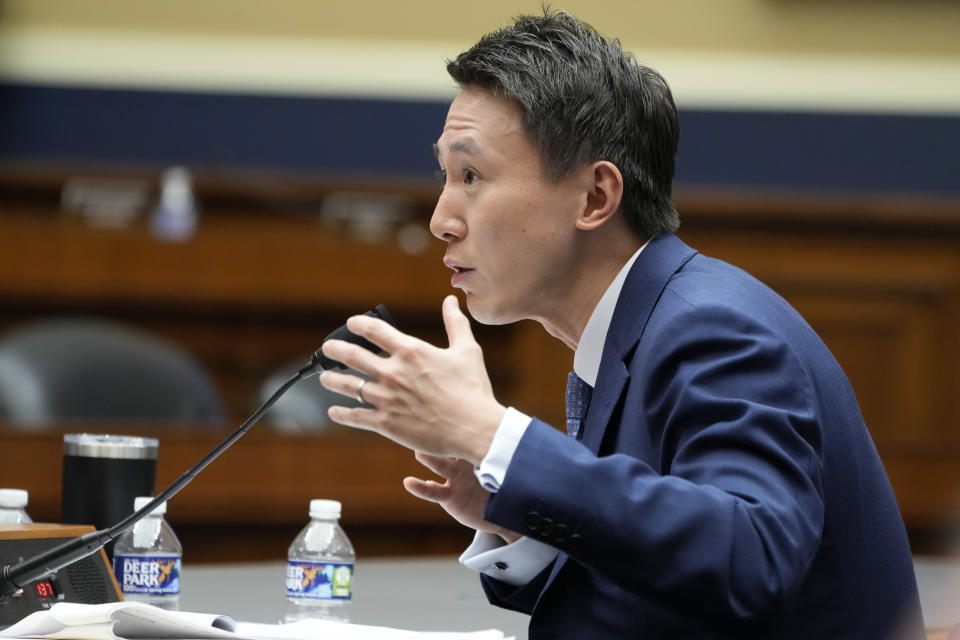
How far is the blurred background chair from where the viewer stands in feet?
9.09

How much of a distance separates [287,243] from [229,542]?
66.8 inches

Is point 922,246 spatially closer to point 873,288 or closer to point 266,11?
point 873,288

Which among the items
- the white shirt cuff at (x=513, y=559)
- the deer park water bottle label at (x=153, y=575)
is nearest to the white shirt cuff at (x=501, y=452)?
the white shirt cuff at (x=513, y=559)

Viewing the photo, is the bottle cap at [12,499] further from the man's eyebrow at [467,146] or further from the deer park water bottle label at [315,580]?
the man's eyebrow at [467,146]

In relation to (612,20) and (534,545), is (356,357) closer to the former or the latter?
(534,545)

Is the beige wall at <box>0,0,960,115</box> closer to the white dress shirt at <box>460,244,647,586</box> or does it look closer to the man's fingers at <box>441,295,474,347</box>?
the white dress shirt at <box>460,244,647,586</box>

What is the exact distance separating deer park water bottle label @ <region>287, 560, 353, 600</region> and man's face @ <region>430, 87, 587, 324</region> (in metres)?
0.40

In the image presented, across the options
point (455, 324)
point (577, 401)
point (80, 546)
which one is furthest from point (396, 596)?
point (455, 324)

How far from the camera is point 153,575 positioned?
156 centimetres

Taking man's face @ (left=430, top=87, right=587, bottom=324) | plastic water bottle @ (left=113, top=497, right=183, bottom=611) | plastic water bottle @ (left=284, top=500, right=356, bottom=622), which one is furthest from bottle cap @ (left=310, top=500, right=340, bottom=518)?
man's face @ (left=430, top=87, right=587, bottom=324)

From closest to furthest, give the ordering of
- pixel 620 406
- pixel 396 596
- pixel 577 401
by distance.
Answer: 1. pixel 620 406
2. pixel 577 401
3. pixel 396 596

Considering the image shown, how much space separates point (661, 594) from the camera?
1.06 m

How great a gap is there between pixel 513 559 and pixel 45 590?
0.50 meters

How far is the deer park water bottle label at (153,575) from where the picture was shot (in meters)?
1.56
